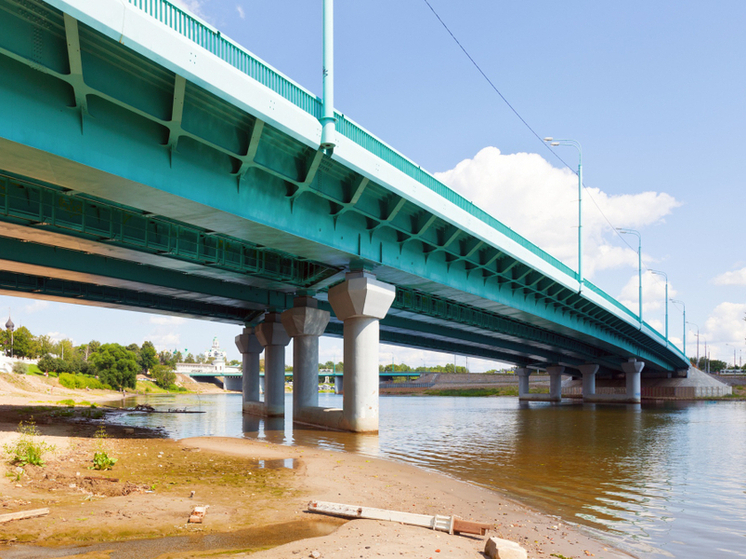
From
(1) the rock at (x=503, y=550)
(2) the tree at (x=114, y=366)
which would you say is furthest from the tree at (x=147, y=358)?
(1) the rock at (x=503, y=550)

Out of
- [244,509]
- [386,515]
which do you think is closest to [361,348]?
[244,509]

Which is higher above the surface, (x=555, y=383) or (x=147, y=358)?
(x=555, y=383)

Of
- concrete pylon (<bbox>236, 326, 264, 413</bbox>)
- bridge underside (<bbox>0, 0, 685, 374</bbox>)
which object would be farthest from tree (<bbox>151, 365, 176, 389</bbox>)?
bridge underside (<bbox>0, 0, 685, 374</bbox>)

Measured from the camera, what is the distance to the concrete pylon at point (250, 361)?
4819 cm

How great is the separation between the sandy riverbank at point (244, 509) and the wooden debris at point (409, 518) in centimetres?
16

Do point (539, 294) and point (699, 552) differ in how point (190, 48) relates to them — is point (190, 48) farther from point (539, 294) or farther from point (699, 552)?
point (539, 294)

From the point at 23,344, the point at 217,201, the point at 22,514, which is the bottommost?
the point at 23,344

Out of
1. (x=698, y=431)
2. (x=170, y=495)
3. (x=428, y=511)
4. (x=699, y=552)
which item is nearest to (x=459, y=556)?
(x=428, y=511)

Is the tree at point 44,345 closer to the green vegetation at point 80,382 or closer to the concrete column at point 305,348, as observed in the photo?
the green vegetation at point 80,382

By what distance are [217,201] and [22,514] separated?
1183 centimetres

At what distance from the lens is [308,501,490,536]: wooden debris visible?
8.40m

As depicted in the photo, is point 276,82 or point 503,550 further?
point 276,82

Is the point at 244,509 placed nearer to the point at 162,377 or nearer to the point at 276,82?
the point at 276,82

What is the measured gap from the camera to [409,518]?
888cm
